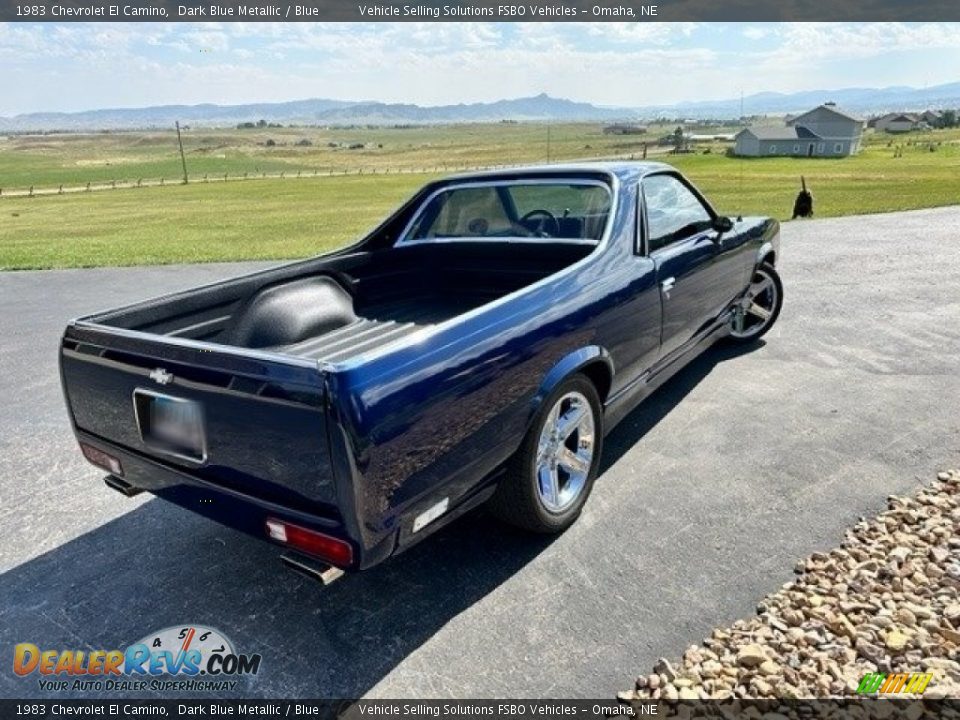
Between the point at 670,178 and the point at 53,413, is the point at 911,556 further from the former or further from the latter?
the point at 53,413

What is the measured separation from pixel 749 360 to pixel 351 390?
439 centimetres

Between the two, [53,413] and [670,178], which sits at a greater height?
[670,178]

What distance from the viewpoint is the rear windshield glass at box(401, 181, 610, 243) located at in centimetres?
411

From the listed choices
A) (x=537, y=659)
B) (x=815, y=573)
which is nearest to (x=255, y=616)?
(x=537, y=659)

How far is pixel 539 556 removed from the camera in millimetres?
3074

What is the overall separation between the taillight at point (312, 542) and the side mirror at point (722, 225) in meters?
3.76

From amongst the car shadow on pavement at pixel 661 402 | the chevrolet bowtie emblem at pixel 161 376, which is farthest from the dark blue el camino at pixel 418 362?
the car shadow on pavement at pixel 661 402

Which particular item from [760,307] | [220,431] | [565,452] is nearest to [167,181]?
[760,307]

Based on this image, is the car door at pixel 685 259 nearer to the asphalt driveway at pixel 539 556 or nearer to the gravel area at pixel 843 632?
the asphalt driveway at pixel 539 556

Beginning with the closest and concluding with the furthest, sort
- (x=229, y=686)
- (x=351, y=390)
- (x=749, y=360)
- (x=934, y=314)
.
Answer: (x=351, y=390)
(x=229, y=686)
(x=749, y=360)
(x=934, y=314)

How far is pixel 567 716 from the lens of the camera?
7.29 feet

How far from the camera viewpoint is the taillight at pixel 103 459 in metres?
2.84

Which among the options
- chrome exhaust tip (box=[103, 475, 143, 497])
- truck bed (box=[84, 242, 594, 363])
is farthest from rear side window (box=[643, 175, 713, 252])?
chrome exhaust tip (box=[103, 475, 143, 497])

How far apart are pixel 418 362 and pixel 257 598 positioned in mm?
1401
